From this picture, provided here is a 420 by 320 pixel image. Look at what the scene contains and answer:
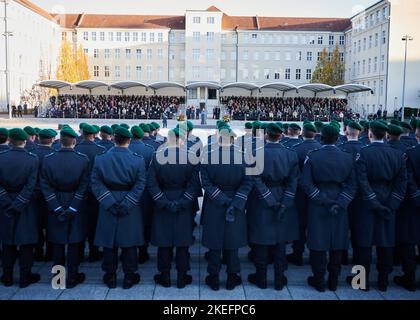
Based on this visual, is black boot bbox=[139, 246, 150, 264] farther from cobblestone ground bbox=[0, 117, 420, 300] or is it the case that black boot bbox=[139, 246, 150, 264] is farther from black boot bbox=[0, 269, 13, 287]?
black boot bbox=[0, 269, 13, 287]

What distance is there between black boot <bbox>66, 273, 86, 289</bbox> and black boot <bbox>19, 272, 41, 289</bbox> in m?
0.52

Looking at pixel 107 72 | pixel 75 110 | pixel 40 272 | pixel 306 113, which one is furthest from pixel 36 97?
pixel 40 272

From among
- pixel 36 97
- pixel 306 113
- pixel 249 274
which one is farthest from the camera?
pixel 36 97

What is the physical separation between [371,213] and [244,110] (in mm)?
38832

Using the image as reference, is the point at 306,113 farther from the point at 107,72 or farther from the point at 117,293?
the point at 107,72

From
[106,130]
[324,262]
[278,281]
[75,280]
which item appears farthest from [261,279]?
[106,130]

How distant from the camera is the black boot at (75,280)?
585 centimetres

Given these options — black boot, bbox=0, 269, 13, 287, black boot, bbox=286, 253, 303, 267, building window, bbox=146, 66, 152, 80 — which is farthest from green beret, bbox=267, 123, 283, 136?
building window, bbox=146, 66, 152, 80

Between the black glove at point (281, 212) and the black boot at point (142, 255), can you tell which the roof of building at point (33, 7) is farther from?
the black glove at point (281, 212)

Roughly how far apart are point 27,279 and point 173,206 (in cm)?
210

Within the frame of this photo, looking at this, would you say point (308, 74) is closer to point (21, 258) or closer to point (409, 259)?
point (409, 259)

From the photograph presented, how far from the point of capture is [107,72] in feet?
260

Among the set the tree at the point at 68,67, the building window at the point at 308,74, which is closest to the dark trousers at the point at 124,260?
the tree at the point at 68,67

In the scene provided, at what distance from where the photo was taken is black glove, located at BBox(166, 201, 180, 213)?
5699mm
